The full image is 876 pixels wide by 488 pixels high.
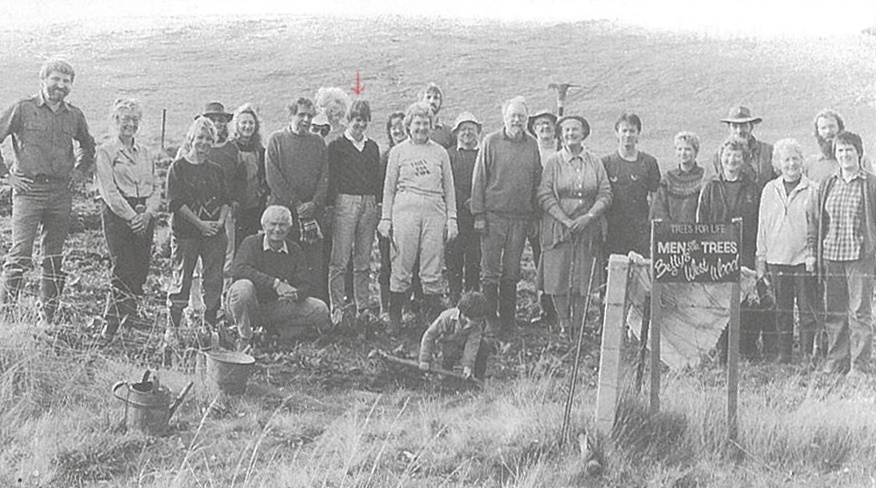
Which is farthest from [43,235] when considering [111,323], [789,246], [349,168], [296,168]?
[789,246]

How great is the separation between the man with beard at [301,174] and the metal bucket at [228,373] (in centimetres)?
185

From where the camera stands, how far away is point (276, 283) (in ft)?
23.5

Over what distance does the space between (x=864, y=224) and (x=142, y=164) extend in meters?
5.71

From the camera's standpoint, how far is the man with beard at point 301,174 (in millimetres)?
7773

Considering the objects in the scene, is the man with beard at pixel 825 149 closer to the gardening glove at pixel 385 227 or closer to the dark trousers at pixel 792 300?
the dark trousers at pixel 792 300

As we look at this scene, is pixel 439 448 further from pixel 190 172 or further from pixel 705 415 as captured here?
pixel 190 172

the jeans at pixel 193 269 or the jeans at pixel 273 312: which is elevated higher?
the jeans at pixel 193 269

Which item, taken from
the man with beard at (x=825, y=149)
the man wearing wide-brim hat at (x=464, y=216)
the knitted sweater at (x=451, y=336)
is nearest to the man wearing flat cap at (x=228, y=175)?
the man wearing wide-brim hat at (x=464, y=216)

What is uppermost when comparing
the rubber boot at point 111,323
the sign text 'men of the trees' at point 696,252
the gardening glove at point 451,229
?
the sign text 'men of the trees' at point 696,252

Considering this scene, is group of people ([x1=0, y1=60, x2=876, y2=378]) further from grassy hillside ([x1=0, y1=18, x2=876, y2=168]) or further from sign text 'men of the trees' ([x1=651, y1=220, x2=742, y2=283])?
grassy hillside ([x1=0, y1=18, x2=876, y2=168])

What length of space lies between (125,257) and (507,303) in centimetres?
330

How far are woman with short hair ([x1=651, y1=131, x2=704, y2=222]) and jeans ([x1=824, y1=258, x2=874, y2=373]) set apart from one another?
1.19 m

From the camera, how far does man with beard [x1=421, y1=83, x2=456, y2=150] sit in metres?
8.83

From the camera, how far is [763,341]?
295 inches
